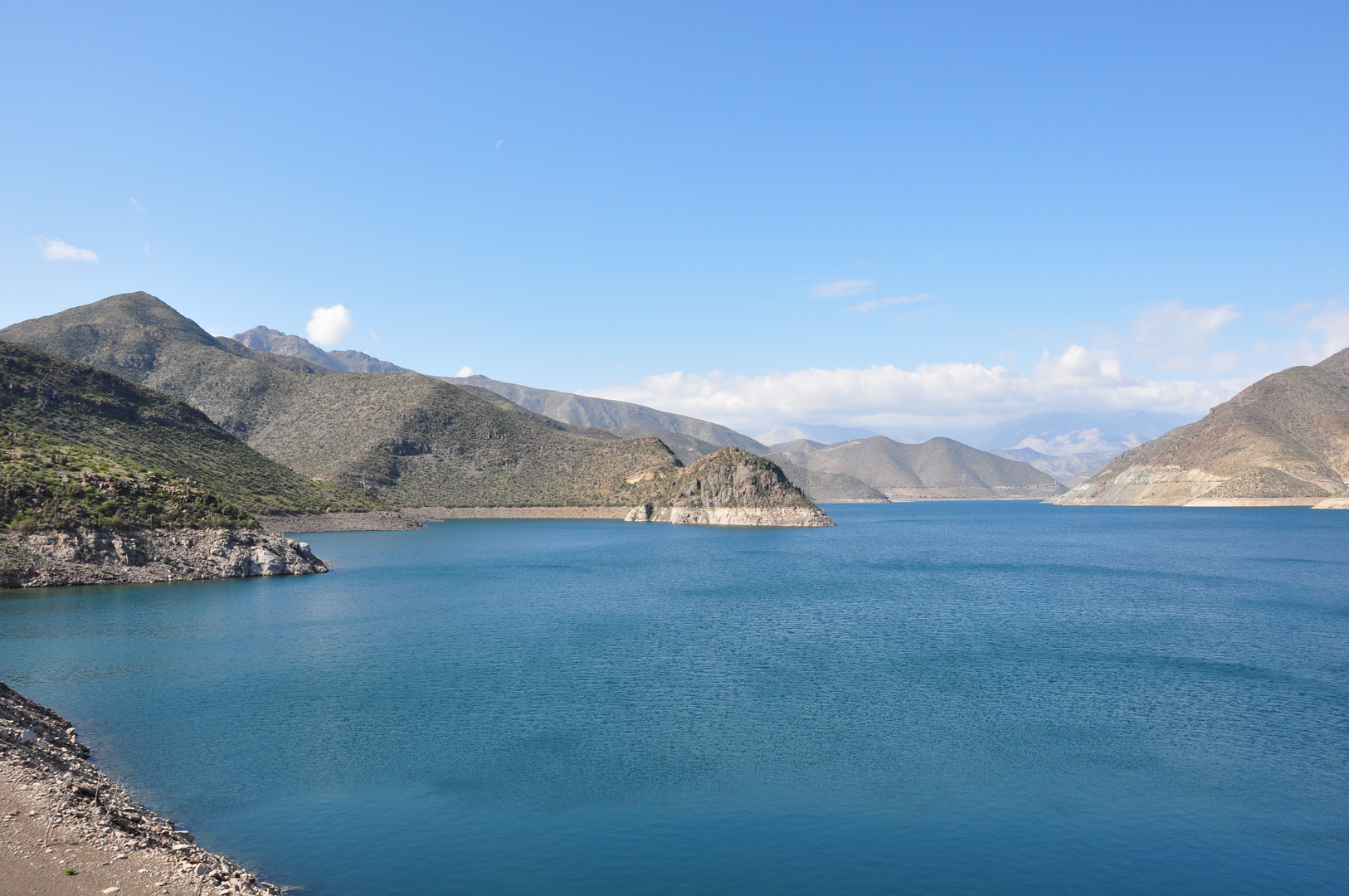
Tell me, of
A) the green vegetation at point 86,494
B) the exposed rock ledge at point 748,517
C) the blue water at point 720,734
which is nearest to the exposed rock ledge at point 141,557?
the green vegetation at point 86,494

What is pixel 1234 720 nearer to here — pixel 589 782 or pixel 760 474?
pixel 589 782

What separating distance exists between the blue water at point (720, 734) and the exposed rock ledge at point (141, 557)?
2737mm

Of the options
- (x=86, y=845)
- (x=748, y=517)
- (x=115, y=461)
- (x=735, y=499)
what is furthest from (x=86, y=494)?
(x=735, y=499)

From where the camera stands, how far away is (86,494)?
66.5m

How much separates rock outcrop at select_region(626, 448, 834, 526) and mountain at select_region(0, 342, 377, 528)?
73605mm

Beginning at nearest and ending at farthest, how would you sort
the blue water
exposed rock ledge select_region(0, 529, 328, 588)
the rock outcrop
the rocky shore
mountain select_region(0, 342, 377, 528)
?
the rocky shore → the blue water → exposed rock ledge select_region(0, 529, 328, 588) → mountain select_region(0, 342, 377, 528) → the rock outcrop

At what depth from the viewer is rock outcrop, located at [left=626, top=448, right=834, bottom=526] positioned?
181125 mm

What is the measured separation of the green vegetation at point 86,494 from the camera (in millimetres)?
62875

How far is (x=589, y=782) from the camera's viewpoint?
25734mm

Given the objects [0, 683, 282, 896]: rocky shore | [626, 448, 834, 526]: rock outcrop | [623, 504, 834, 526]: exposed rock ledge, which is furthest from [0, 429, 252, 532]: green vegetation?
[626, 448, 834, 526]: rock outcrop

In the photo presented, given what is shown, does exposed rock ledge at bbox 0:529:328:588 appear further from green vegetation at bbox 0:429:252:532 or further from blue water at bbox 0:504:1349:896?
blue water at bbox 0:504:1349:896

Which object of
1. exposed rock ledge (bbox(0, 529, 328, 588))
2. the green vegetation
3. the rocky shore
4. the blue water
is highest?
the green vegetation

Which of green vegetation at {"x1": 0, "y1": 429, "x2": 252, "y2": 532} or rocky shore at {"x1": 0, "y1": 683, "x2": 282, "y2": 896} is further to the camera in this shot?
green vegetation at {"x1": 0, "y1": 429, "x2": 252, "y2": 532}

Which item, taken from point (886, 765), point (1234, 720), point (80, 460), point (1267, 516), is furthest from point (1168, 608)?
point (1267, 516)
